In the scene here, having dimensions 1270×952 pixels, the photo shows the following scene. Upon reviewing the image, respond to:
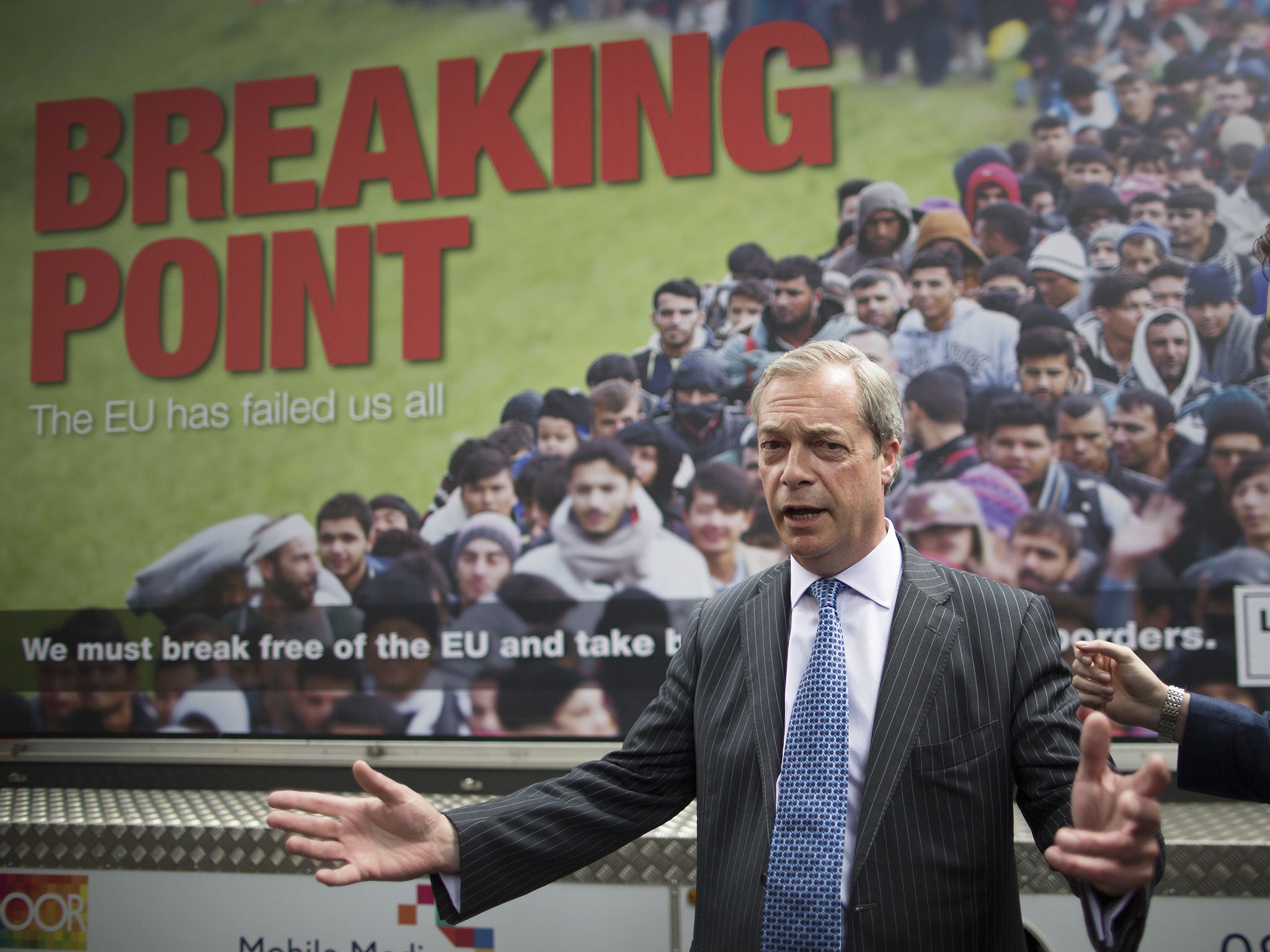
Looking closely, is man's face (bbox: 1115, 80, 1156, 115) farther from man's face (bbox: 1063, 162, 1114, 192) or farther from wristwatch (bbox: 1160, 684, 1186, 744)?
wristwatch (bbox: 1160, 684, 1186, 744)

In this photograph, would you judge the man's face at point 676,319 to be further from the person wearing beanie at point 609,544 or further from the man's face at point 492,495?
the man's face at point 492,495

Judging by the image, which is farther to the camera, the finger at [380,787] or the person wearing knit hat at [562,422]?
the person wearing knit hat at [562,422]

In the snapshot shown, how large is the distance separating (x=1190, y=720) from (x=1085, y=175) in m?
1.22

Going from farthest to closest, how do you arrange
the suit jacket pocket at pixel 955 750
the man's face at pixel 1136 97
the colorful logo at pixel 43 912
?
1. the man's face at pixel 1136 97
2. the colorful logo at pixel 43 912
3. the suit jacket pocket at pixel 955 750

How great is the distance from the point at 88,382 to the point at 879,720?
208 centimetres

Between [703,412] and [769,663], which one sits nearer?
[769,663]

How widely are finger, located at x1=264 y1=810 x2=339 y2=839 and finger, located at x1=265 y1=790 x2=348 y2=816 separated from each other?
0.01 metres

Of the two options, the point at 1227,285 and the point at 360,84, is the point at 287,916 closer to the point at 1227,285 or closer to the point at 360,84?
the point at 360,84

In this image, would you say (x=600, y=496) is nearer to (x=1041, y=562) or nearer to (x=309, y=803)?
(x=1041, y=562)

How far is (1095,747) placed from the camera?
114cm

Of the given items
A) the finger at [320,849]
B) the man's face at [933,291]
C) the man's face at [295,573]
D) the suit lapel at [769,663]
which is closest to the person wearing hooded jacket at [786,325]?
the man's face at [933,291]

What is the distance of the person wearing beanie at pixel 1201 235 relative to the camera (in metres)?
2.11

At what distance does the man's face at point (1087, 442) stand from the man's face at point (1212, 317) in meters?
0.26

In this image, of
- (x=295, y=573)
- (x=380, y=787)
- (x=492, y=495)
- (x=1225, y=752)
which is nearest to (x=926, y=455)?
(x=1225, y=752)
